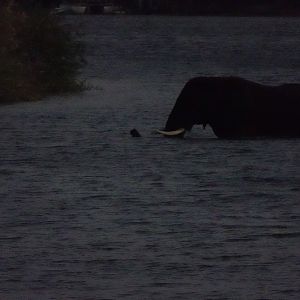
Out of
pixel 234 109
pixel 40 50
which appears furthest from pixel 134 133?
pixel 40 50

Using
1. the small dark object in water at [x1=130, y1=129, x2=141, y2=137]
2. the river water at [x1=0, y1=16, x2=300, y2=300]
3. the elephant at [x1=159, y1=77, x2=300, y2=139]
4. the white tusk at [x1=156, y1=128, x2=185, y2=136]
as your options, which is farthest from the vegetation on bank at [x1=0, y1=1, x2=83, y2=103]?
the elephant at [x1=159, y1=77, x2=300, y2=139]

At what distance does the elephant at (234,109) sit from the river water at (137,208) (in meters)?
0.26

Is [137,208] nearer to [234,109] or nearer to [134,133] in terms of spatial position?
[234,109]

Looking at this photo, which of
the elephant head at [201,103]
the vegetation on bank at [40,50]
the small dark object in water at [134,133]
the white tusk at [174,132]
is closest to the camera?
the elephant head at [201,103]

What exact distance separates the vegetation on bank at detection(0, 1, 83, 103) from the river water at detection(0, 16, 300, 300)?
1.57 metres

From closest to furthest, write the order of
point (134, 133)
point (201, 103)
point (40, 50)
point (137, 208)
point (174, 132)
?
1. point (137, 208)
2. point (201, 103)
3. point (174, 132)
4. point (134, 133)
5. point (40, 50)

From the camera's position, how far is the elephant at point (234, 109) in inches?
827

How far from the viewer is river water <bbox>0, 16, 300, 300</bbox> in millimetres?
11625

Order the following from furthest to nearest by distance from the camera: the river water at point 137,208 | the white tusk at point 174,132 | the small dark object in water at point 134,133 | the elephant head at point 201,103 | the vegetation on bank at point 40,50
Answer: the vegetation on bank at point 40,50 < the small dark object in water at point 134,133 < the white tusk at point 174,132 < the elephant head at point 201,103 < the river water at point 137,208

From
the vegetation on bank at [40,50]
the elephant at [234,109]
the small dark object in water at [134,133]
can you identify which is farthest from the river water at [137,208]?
the vegetation on bank at [40,50]

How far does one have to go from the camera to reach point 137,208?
15.1 meters

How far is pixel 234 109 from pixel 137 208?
6.13m

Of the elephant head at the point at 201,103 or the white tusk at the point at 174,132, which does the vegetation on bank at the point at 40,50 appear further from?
the elephant head at the point at 201,103

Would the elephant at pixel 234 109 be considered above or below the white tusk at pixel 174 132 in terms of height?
above
